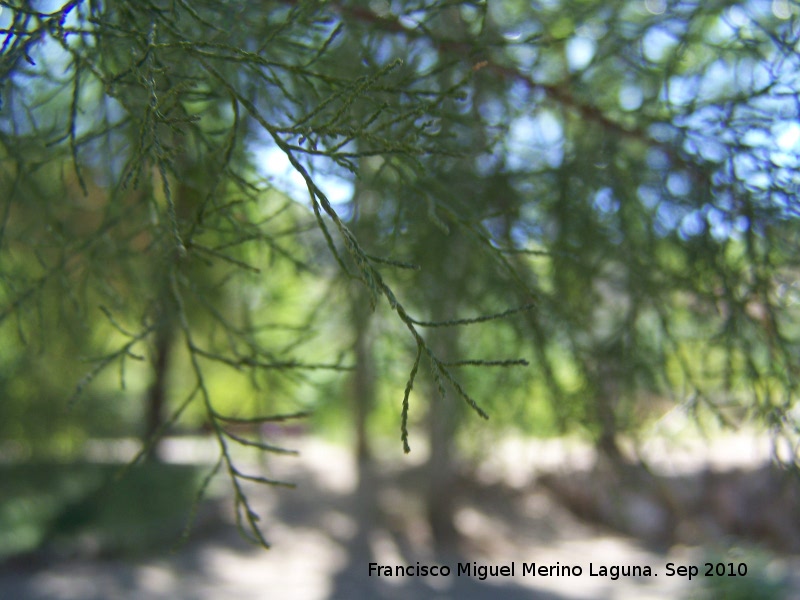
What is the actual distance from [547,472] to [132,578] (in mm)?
5814

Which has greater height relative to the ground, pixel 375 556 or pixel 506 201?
pixel 506 201

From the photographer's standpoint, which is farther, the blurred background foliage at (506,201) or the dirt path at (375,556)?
the dirt path at (375,556)

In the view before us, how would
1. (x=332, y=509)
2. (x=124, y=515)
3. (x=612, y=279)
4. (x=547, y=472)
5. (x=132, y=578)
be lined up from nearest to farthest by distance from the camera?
1. (x=612, y=279)
2. (x=132, y=578)
3. (x=124, y=515)
4. (x=332, y=509)
5. (x=547, y=472)

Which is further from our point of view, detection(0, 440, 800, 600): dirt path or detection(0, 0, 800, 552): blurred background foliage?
detection(0, 440, 800, 600): dirt path

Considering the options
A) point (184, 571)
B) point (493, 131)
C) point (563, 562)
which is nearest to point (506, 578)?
point (563, 562)

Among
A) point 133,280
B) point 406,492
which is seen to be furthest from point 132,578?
point 133,280

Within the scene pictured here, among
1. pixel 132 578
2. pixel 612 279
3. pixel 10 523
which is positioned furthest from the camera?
pixel 10 523

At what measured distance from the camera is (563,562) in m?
8.04

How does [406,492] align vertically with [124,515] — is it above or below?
above

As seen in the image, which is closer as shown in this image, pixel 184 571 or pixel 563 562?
pixel 184 571

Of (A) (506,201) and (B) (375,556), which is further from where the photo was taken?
(B) (375,556)

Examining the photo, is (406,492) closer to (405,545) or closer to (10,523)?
(405,545)

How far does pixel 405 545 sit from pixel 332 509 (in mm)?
1430

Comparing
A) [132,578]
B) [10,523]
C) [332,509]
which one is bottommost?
[132,578]
